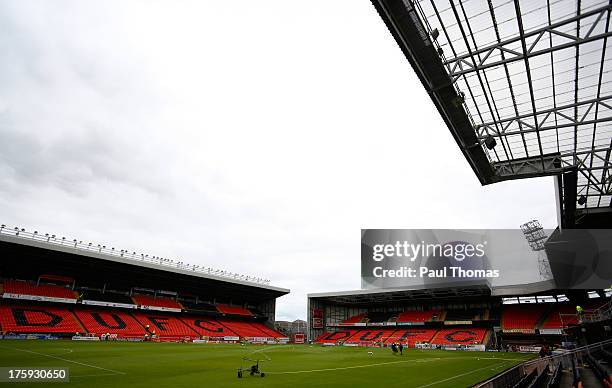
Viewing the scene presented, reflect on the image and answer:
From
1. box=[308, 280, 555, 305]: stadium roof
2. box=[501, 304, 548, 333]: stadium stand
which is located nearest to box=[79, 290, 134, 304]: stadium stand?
box=[308, 280, 555, 305]: stadium roof

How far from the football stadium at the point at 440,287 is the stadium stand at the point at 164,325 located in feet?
1.18

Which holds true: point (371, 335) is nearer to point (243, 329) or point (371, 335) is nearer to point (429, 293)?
point (429, 293)

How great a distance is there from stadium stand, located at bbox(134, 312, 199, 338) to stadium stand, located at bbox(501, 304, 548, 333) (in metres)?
44.3

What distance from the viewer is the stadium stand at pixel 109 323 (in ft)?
139

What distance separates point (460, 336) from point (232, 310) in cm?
3921

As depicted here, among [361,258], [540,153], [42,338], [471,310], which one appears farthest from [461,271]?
[42,338]

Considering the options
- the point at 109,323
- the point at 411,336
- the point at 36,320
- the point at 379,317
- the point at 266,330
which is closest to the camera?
the point at 36,320

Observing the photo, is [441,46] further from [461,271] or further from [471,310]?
[461,271]

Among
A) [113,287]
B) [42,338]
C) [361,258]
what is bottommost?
[42,338]

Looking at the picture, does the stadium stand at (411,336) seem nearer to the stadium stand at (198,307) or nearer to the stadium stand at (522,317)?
the stadium stand at (522,317)

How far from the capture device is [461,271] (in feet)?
239

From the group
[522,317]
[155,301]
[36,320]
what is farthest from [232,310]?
[522,317]

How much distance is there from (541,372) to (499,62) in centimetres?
1152

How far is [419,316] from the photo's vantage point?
6272 cm
